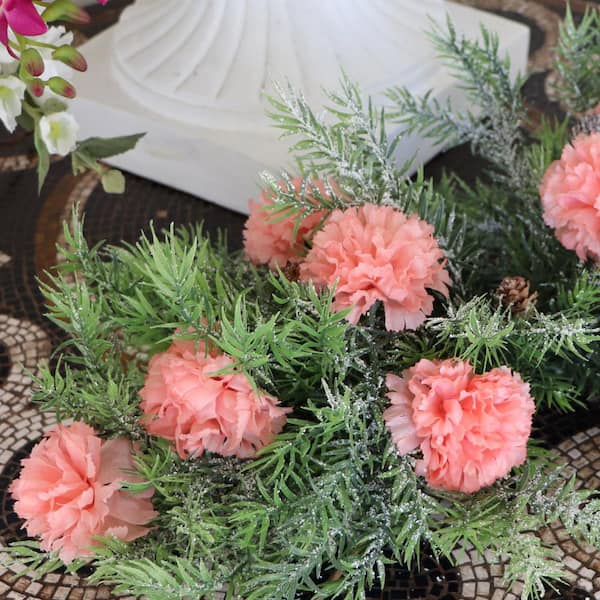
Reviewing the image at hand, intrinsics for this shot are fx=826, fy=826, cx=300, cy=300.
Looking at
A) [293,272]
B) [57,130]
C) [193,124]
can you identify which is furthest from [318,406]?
[193,124]

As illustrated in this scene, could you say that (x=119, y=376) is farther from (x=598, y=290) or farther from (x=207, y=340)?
(x=598, y=290)

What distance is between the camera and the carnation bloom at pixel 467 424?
0.95 feet

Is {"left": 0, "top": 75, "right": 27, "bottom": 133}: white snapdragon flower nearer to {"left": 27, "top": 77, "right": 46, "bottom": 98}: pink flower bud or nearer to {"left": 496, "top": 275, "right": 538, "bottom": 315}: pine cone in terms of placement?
{"left": 27, "top": 77, "right": 46, "bottom": 98}: pink flower bud

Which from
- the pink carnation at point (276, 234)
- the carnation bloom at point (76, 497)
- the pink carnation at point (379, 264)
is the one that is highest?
the pink carnation at point (379, 264)

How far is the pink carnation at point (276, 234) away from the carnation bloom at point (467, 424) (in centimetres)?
10

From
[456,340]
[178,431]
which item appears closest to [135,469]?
[178,431]

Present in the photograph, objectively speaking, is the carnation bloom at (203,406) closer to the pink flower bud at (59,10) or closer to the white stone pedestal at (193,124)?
the pink flower bud at (59,10)

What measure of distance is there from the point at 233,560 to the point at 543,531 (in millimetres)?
138

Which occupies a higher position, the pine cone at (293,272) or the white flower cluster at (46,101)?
the white flower cluster at (46,101)

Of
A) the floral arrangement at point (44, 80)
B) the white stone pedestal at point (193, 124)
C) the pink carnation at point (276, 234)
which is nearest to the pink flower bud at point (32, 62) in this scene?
the floral arrangement at point (44, 80)

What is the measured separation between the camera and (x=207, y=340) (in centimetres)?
30

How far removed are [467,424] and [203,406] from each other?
0.09 meters

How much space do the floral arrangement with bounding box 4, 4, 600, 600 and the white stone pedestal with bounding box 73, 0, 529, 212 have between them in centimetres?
17

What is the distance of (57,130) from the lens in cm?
35
